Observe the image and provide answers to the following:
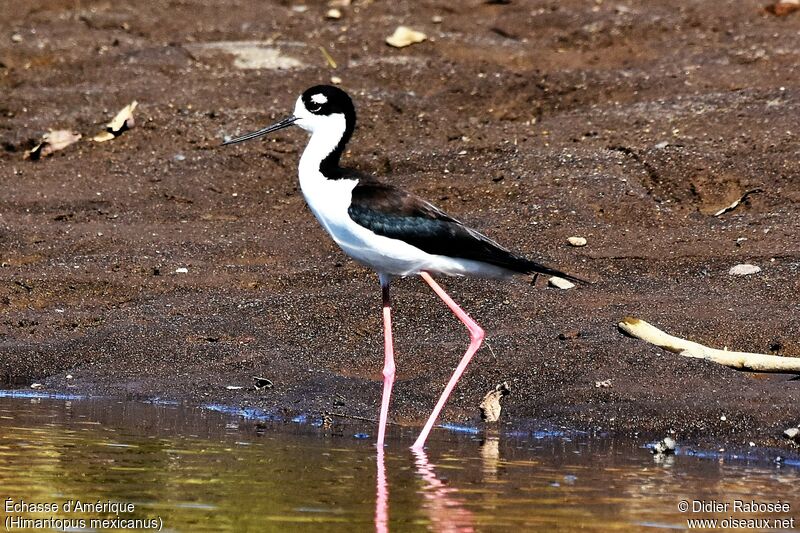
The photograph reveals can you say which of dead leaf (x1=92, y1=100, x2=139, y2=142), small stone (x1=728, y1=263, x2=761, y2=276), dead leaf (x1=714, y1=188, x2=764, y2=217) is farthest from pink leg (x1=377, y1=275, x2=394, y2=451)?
dead leaf (x1=92, y1=100, x2=139, y2=142)

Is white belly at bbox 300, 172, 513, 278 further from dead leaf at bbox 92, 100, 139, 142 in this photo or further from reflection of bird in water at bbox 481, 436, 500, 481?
dead leaf at bbox 92, 100, 139, 142

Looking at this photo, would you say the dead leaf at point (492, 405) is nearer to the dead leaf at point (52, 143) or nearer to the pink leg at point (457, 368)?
the pink leg at point (457, 368)

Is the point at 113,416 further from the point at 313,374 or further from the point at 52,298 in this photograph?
the point at 52,298

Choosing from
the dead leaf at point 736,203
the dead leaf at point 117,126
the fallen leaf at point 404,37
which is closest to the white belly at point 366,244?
the dead leaf at point 736,203

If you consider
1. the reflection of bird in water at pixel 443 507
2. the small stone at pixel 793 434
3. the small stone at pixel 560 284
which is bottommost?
the reflection of bird in water at pixel 443 507

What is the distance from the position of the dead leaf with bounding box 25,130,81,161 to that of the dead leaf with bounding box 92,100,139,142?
19 centimetres

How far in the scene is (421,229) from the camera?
712cm

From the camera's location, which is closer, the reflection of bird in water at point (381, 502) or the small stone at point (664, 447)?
the reflection of bird in water at point (381, 502)

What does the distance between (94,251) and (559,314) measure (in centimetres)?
350

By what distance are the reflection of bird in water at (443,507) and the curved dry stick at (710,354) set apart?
205 cm

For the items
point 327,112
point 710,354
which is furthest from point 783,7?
point 327,112

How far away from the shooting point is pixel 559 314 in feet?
27.7

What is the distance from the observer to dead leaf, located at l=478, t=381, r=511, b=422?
7.10m

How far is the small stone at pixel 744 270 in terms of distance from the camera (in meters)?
9.02
